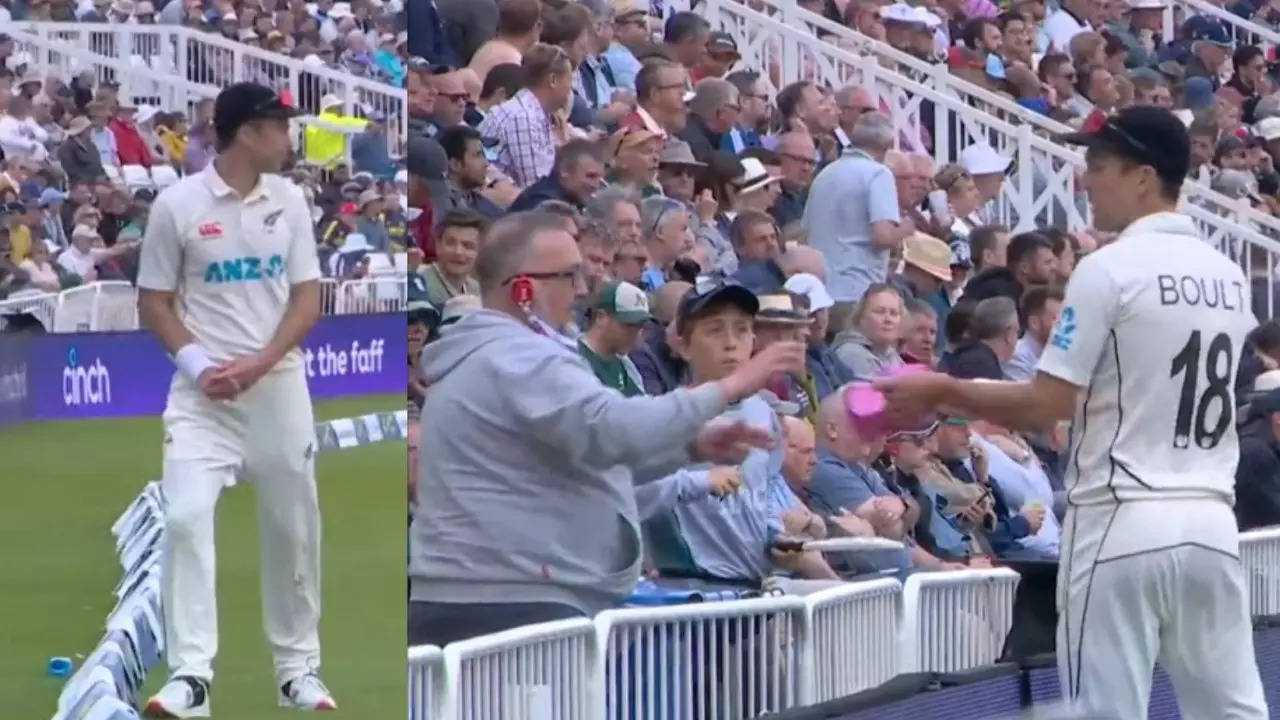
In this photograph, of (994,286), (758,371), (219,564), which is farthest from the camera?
(994,286)

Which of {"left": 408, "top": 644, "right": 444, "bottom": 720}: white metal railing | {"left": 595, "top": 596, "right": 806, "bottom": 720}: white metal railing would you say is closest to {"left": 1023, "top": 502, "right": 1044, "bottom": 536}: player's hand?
{"left": 595, "top": 596, "right": 806, "bottom": 720}: white metal railing

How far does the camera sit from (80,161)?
165 inches

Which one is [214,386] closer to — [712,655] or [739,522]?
[712,655]

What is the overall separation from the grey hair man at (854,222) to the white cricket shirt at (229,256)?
20.2 feet

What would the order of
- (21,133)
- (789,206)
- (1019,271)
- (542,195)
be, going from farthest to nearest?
(789,206) → (1019,271) → (542,195) → (21,133)

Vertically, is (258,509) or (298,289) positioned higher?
(298,289)

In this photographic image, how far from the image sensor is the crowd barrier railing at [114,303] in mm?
4078

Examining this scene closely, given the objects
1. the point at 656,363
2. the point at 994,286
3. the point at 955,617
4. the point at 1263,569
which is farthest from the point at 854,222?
the point at 955,617

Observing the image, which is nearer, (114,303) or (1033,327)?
(114,303)

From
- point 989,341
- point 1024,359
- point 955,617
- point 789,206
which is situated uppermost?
point 789,206

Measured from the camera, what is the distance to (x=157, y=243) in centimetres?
423

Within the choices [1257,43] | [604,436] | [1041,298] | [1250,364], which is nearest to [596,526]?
[604,436]

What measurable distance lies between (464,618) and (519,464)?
1.18 feet

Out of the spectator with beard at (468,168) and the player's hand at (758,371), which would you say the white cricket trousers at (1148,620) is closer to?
the player's hand at (758,371)
